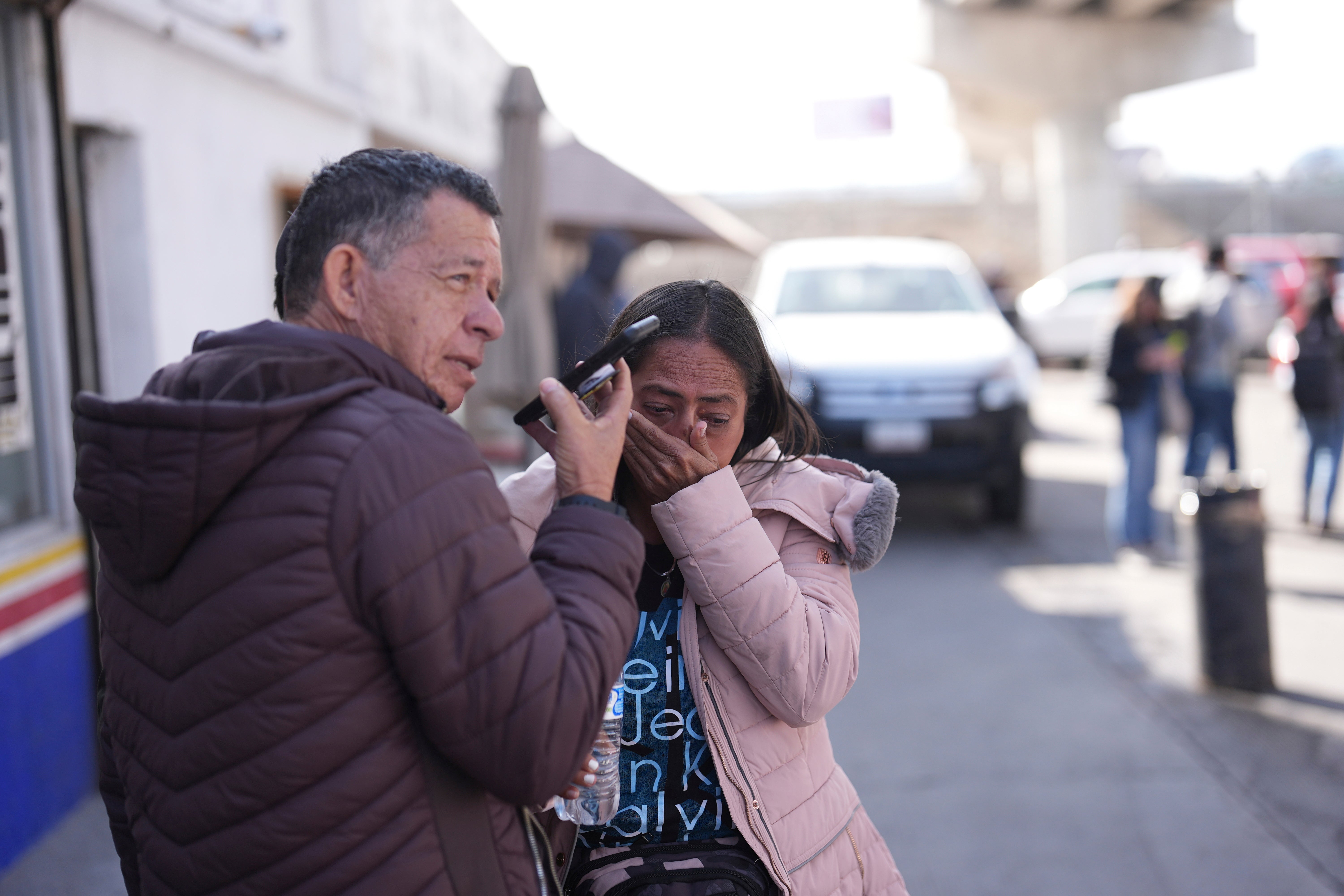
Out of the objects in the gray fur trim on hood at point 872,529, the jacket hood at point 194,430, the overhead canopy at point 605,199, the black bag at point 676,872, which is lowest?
the black bag at point 676,872

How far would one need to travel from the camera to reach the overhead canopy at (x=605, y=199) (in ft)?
40.8

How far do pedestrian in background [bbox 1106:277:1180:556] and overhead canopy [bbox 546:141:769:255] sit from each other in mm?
6230

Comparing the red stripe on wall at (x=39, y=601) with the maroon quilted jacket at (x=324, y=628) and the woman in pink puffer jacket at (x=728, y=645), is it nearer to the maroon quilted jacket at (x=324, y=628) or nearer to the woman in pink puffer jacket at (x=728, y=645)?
the woman in pink puffer jacket at (x=728, y=645)

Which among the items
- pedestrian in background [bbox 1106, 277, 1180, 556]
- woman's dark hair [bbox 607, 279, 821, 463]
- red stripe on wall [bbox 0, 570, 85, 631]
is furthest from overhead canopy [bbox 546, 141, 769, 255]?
woman's dark hair [bbox 607, 279, 821, 463]

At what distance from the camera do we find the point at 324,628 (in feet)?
4.05

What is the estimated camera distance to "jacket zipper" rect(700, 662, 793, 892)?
1.78 meters

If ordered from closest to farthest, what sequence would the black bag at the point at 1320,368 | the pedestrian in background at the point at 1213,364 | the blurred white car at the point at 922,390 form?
1. the pedestrian in background at the point at 1213,364
2. the black bag at the point at 1320,368
3. the blurred white car at the point at 922,390

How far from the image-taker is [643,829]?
1.81 metres

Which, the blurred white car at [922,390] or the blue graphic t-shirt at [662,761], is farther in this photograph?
the blurred white car at [922,390]

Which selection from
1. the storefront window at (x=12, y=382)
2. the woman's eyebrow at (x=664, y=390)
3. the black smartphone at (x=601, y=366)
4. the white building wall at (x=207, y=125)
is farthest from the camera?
the white building wall at (x=207, y=125)

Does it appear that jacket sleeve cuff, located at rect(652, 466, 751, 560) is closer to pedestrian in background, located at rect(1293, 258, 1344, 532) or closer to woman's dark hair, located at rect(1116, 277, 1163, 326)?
woman's dark hair, located at rect(1116, 277, 1163, 326)

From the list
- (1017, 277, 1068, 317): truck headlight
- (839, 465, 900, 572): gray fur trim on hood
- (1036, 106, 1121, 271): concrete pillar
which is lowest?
(839, 465, 900, 572): gray fur trim on hood

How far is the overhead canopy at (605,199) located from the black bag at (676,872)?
10860mm

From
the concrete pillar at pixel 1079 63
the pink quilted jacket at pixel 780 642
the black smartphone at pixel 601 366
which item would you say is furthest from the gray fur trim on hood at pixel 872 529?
the concrete pillar at pixel 1079 63
